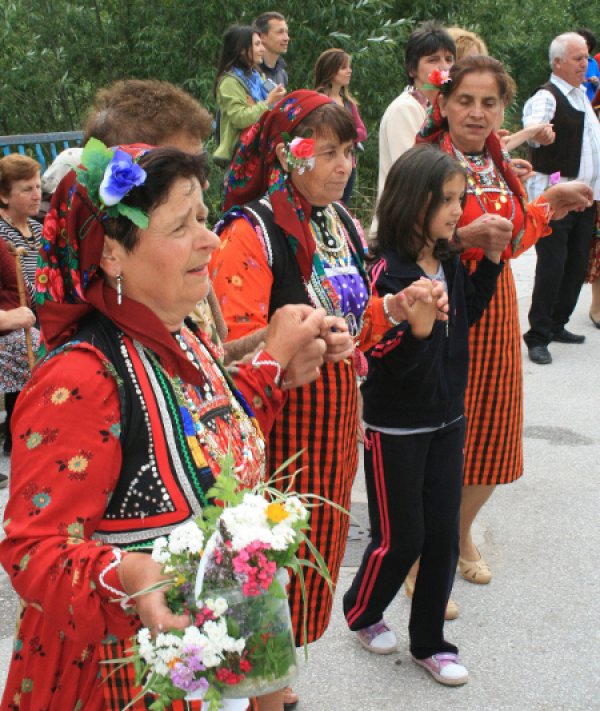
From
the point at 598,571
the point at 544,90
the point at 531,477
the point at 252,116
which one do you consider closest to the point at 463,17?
the point at 544,90

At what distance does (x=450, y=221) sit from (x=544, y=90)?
15.2 feet

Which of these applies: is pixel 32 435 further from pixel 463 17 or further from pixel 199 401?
pixel 463 17

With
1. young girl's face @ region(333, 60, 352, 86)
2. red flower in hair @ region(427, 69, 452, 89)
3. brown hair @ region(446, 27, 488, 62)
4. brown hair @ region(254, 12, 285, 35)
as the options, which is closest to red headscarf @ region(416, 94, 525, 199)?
red flower in hair @ region(427, 69, 452, 89)

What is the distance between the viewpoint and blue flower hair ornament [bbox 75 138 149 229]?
1.70 m

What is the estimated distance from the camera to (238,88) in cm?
699

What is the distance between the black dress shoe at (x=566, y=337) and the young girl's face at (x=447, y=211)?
16.7 feet

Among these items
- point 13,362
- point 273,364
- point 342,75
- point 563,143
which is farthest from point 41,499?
point 563,143

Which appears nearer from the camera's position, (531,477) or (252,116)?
(531,477)

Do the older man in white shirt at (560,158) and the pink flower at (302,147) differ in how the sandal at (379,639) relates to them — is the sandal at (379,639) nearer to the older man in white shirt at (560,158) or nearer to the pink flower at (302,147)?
the pink flower at (302,147)

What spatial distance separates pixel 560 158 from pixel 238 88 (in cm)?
261

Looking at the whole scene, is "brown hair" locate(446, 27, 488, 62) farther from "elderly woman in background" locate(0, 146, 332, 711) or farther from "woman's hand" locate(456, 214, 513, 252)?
"elderly woman in background" locate(0, 146, 332, 711)

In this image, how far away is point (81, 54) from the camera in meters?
10.2

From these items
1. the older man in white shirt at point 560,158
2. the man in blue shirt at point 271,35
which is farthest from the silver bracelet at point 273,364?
the man in blue shirt at point 271,35

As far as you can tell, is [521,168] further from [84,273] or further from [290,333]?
[84,273]
